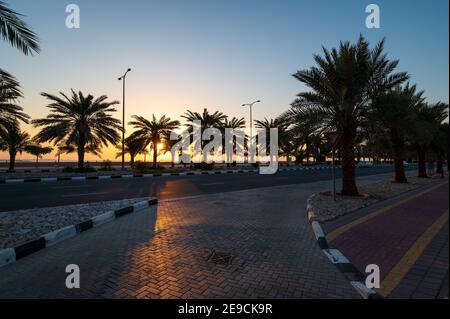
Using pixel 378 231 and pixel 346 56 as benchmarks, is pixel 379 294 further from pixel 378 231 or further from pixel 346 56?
pixel 346 56

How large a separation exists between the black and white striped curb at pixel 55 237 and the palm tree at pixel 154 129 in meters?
26.6

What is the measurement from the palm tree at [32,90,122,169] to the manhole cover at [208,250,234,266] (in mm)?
22923

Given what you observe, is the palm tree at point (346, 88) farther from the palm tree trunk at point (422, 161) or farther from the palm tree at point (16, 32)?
the palm tree trunk at point (422, 161)

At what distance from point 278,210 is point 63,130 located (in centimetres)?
2163

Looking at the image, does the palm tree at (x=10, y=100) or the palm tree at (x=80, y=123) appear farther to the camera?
the palm tree at (x=80, y=123)

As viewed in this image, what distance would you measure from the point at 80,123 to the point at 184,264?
2368cm

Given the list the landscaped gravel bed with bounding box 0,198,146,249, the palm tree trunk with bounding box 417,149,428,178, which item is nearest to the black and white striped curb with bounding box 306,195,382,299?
the landscaped gravel bed with bounding box 0,198,146,249

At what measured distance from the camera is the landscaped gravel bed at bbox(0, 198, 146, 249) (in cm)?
Answer: 523

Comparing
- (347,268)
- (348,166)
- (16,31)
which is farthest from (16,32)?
(348,166)

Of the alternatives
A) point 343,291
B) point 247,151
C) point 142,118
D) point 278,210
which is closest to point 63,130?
point 142,118

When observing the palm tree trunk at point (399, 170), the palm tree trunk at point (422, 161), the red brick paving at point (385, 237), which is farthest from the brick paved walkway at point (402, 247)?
the palm tree trunk at point (422, 161)

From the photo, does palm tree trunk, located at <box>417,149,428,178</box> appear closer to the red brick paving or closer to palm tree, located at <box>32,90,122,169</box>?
the red brick paving

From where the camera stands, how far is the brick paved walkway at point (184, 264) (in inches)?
131

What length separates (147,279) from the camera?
11.9ft
